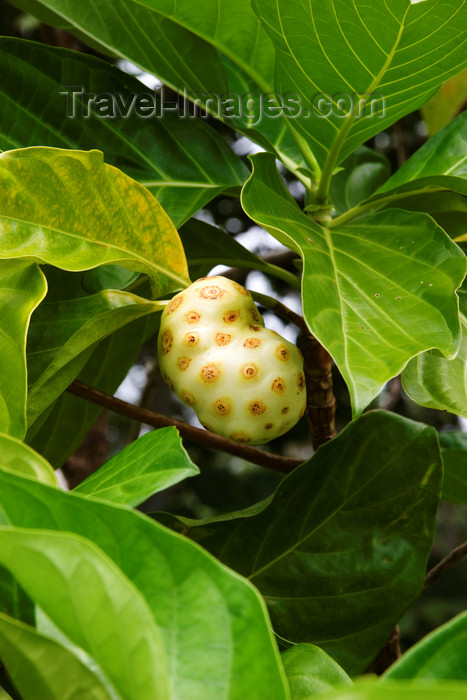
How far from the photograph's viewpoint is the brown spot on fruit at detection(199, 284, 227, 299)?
603 millimetres

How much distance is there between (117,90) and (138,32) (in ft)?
0.20

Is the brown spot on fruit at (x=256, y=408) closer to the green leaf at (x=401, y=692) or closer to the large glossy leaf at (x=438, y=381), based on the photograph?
the large glossy leaf at (x=438, y=381)

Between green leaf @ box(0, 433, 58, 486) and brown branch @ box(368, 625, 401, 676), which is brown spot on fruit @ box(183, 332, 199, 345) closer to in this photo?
green leaf @ box(0, 433, 58, 486)

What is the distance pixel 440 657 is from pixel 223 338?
0.29 meters

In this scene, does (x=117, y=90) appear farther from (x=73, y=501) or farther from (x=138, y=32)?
(x=73, y=501)

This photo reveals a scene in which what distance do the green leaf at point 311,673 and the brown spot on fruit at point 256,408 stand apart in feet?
0.54

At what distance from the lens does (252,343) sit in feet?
1.90

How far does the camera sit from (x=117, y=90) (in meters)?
0.80

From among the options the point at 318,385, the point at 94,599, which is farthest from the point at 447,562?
the point at 94,599

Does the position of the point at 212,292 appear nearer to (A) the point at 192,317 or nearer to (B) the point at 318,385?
(A) the point at 192,317

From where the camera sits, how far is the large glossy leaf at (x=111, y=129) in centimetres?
73

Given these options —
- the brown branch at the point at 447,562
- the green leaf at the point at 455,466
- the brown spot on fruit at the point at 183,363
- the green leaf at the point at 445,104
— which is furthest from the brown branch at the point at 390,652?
the green leaf at the point at 445,104

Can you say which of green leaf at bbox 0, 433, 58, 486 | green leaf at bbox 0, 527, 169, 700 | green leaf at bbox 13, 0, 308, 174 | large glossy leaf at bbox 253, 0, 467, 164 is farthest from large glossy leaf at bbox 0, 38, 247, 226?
green leaf at bbox 0, 527, 169, 700

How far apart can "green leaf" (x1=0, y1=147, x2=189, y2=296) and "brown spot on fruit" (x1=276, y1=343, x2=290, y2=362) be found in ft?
0.42
